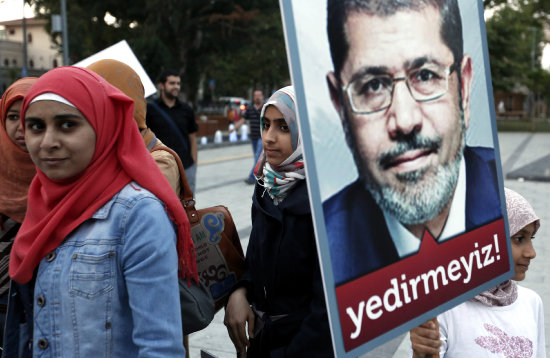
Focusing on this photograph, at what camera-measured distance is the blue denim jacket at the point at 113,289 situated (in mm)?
1467

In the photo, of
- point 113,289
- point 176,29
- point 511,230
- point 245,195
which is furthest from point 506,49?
point 113,289

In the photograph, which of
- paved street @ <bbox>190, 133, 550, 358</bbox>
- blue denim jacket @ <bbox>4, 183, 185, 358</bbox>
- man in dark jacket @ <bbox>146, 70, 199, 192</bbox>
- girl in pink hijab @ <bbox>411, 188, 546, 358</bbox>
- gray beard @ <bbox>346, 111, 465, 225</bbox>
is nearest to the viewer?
gray beard @ <bbox>346, 111, 465, 225</bbox>

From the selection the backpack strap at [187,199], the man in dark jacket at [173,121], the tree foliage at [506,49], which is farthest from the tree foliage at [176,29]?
the backpack strap at [187,199]

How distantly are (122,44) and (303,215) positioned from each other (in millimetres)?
2650

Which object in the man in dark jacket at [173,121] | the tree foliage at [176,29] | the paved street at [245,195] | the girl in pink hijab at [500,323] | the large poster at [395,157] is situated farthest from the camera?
the tree foliage at [176,29]

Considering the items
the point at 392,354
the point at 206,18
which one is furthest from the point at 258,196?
the point at 206,18

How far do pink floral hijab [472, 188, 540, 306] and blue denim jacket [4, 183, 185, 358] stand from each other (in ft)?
3.41

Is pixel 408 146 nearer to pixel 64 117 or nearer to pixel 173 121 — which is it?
pixel 64 117

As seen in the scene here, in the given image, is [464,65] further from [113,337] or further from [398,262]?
[113,337]

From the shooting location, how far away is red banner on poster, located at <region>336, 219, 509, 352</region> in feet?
4.09

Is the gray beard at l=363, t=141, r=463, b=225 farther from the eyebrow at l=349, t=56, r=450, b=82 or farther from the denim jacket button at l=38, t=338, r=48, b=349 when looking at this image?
the denim jacket button at l=38, t=338, r=48, b=349

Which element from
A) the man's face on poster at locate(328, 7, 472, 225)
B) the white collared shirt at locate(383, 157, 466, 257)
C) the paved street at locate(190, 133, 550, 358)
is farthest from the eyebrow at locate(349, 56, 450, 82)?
the paved street at locate(190, 133, 550, 358)

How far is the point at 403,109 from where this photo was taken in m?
1.37

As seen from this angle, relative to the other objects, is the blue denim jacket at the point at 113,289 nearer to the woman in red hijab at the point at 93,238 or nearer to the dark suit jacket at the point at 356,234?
the woman in red hijab at the point at 93,238
